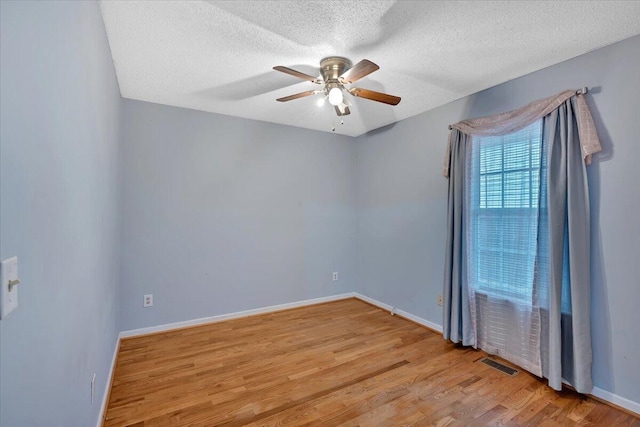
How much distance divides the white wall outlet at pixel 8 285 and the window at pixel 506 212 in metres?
2.89

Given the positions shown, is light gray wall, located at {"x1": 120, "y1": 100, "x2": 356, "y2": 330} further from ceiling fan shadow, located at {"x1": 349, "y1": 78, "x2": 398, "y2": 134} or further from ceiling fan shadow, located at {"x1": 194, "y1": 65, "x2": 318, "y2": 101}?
ceiling fan shadow, located at {"x1": 349, "y1": 78, "x2": 398, "y2": 134}

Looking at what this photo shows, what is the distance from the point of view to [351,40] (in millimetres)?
1951

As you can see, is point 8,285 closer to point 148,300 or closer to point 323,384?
point 323,384

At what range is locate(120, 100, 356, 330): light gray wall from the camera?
303 centimetres

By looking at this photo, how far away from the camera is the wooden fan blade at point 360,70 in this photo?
5.96 ft

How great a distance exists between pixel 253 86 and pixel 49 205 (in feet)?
6.97

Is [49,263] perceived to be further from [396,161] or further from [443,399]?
[396,161]

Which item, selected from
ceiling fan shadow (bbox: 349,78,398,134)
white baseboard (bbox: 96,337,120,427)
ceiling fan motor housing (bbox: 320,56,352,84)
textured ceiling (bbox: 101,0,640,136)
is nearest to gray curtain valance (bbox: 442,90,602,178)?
textured ceiling (bbox: 101,0,640,136)

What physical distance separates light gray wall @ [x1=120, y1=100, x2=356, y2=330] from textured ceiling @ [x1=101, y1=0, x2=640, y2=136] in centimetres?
62

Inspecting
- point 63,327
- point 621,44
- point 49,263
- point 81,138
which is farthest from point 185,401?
point 621,44

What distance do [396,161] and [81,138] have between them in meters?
3.20

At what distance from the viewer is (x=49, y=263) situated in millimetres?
905

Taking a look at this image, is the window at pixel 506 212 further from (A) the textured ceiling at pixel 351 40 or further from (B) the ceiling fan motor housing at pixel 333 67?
(B) the ceiling fan motor housing at pixel 333 67

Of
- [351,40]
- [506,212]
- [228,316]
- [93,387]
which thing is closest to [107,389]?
[93,387]
